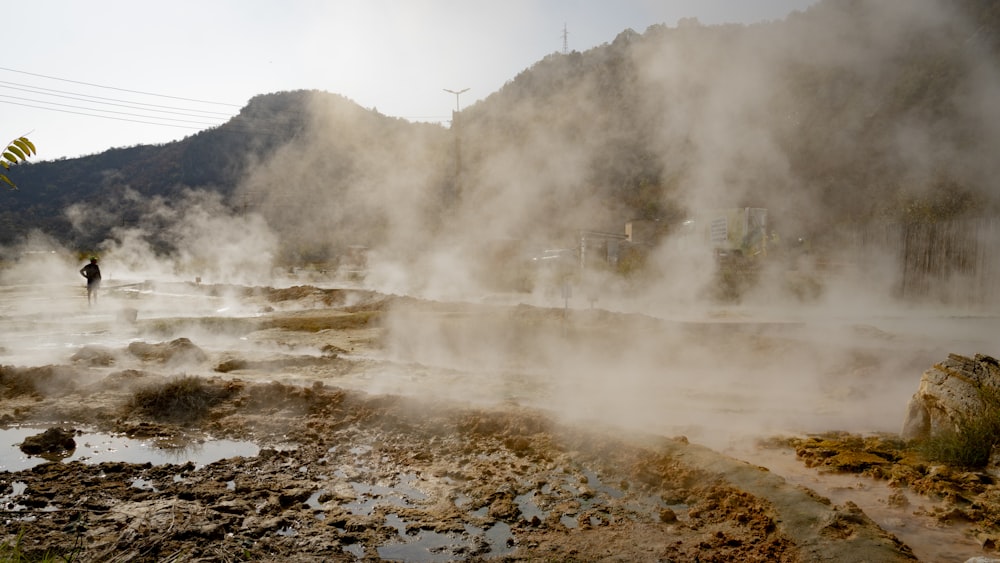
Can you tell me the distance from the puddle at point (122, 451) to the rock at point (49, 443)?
71mm

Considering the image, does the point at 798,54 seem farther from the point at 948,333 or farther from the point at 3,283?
the point at 3,283

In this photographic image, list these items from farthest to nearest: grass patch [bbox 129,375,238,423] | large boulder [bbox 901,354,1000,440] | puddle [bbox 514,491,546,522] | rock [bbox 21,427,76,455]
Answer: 1. grass patch [bbox 129,375,238,423]
2. rock [bbox 21,427,76,455]
3. large boulder [bbox 901,354,1000,440]
4. puddle [bbox 514,491,546,522]

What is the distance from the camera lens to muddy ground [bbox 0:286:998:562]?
421 centimetres

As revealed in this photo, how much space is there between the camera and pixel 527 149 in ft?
105

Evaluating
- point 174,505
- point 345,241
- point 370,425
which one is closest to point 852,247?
point 370,425

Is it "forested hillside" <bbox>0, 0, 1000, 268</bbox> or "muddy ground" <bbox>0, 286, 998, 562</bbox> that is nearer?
"muddy ground" <bbox>0, 286, 998, 562</bbox>

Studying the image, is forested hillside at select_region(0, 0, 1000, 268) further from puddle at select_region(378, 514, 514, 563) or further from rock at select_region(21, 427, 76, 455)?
rock at select_region(21, 427, 76, 455)

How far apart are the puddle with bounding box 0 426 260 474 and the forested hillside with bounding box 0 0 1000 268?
2194cm

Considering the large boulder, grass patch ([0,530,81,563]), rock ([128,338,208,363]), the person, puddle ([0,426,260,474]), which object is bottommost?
puddle ([0,426,260,474])

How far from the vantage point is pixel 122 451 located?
6.46m

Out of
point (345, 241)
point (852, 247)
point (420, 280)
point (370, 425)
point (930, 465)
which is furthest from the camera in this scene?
point (345, 241)

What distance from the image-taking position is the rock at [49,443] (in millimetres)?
6309

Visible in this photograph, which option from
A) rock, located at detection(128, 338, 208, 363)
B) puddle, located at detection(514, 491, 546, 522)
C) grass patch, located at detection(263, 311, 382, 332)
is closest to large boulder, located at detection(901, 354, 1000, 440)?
puddle, located at detection(514, 491, 546, 522)

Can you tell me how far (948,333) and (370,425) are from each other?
41.4 feet
